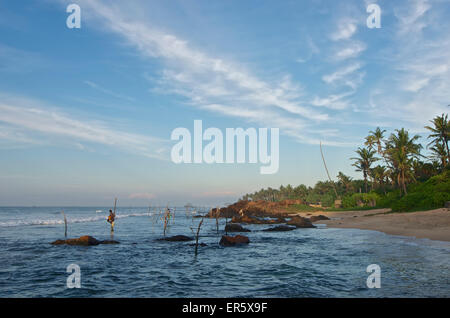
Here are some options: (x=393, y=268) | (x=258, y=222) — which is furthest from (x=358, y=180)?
(x=393, y=268)

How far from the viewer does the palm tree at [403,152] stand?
185 ft

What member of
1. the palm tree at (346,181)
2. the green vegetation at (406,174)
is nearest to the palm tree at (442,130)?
the green vegetation at (406,174)

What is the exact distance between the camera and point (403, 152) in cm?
5719

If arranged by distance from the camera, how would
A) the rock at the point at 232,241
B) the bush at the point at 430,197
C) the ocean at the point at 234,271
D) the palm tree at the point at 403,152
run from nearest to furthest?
1. the ocean at the point at 234,271
2. the rock at the point at 232,241
3. the bush at the point at 430,197
4. the palm tree at the point at 403,152

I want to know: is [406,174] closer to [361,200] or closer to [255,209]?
[361,200]

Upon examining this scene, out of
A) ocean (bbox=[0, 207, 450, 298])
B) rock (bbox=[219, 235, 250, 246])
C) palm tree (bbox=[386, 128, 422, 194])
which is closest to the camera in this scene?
ocean (bbox=[0, 207, 450, 298])

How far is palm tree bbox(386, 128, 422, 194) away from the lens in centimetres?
5628

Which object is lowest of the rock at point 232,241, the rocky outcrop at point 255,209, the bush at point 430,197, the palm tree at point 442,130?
the rocky outcrop at point 255,209

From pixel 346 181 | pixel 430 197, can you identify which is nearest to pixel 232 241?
pixel 430 197

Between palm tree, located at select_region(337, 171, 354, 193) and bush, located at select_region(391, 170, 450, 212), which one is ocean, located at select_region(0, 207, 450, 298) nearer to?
bush, located at select_region(391, 170, 450, 212)

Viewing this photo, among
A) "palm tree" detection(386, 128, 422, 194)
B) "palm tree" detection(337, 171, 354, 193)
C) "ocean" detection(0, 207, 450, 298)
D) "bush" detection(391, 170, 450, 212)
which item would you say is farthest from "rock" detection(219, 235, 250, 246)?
"palm tree" detection(337, 171, 354, 193)

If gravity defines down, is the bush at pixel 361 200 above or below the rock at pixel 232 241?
above

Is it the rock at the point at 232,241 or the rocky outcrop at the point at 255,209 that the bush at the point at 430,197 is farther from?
the rocky outcrop at the point at 255,209
